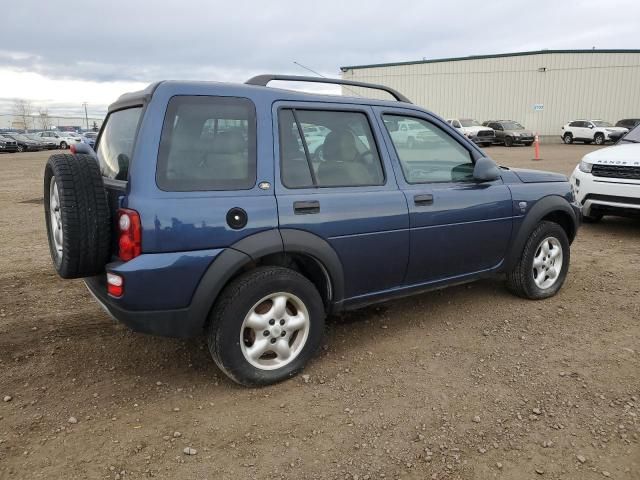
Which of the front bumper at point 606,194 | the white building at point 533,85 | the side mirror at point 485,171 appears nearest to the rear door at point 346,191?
the side mirror at point 485,171

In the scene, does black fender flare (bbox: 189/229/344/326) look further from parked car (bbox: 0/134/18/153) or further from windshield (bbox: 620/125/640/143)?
parked car (bbox: 0/134/18/153)

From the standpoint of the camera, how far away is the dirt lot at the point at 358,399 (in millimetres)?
2502

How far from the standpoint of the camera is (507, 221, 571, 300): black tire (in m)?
4.38

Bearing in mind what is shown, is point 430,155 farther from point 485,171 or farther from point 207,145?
point 207,145

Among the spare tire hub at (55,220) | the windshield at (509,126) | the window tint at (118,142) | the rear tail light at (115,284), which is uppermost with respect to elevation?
the windshield at (509,126)

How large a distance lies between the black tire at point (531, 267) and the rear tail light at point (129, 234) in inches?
122

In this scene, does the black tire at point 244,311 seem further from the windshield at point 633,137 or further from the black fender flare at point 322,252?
the windshield at point 633,137

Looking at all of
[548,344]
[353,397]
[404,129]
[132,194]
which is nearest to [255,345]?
[353,397]

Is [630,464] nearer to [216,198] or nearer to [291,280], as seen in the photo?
[291,280]

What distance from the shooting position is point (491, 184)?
4047 mm

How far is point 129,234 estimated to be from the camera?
2.66m

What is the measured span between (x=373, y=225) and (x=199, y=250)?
1.16m

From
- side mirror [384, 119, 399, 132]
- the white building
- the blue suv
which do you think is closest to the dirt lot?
the blue suv

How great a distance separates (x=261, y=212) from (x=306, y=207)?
0.97ft
